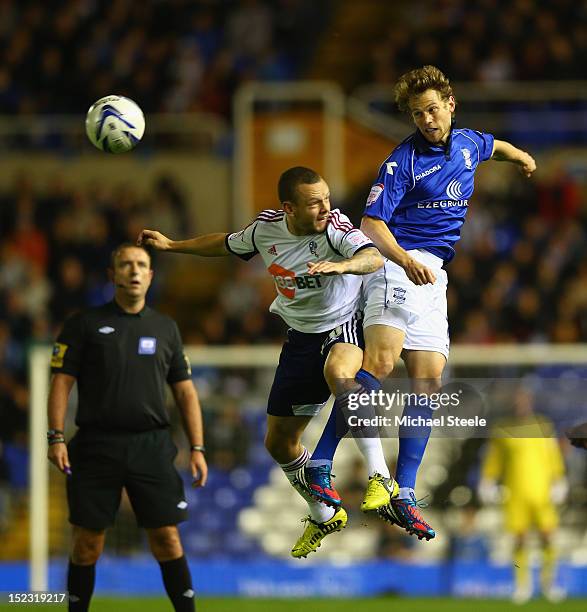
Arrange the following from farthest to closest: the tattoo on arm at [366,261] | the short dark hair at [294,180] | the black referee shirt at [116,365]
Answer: the black referee shirt at [116,365] → the short dark hair at [294,180] → the tattoo on arm at [366,261]

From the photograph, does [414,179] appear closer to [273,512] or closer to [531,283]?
[273,512]

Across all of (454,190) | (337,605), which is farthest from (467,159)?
(337,605)

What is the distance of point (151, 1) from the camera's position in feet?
64.9

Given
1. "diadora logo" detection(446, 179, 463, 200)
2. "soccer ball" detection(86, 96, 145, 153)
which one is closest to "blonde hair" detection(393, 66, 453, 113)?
"diadora logo" detection(446, 179, 463, 200)

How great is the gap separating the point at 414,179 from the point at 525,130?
1006 centimetres

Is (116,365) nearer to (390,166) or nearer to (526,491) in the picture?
(390,166)

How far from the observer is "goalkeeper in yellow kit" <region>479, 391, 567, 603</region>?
13016 millimetres

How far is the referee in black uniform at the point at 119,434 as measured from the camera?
8641 millimetres

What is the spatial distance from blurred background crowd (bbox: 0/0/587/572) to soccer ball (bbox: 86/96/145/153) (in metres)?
5.65

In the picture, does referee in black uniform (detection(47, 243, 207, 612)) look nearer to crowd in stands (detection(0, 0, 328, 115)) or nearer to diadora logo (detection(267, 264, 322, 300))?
diadora logo (detection(267, 264, 322, 300))

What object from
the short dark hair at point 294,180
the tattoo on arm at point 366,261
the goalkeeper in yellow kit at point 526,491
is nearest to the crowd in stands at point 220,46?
the goalkeeper in yellow kit at point 526,491

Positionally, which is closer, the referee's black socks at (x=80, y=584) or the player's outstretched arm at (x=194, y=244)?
the player's outstretched arm at (x=194, y=244)

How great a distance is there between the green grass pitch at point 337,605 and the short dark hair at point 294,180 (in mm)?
4798

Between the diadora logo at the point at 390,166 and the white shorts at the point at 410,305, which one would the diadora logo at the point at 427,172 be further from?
the white shorts at the point at 410,305
